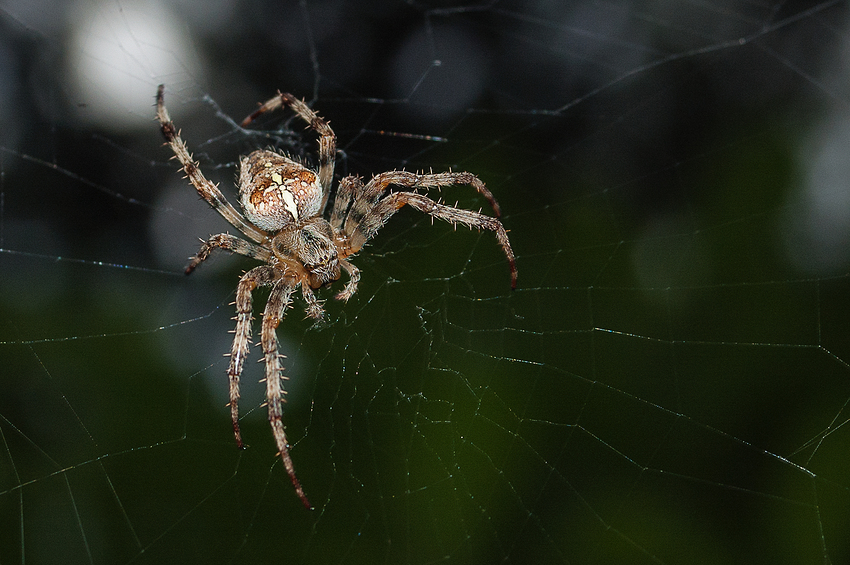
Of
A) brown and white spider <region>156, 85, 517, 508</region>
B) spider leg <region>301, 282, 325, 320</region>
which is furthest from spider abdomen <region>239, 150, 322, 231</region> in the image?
spider leg <region>301, 282, 325, 320</region>

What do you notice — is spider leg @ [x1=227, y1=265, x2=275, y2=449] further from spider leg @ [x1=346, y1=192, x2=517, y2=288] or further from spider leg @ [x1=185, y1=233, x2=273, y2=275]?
spider leg @ [x1=346, y1=192, x2=517, y2=288]

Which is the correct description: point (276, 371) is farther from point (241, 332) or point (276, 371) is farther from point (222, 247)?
point (222, 247)

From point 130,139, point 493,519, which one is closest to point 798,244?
point 493,519

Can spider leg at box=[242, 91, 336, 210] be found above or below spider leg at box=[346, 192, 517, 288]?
above

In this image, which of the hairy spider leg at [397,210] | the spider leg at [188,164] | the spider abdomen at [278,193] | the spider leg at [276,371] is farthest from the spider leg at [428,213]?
the spider leg at [188,164]

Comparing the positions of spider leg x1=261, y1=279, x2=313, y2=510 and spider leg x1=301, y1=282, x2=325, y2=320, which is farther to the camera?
spider leg x1=301, y1=282, x2=325, y2=320

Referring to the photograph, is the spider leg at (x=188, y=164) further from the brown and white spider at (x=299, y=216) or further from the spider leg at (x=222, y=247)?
the spider leg at (x=222, y=247)
